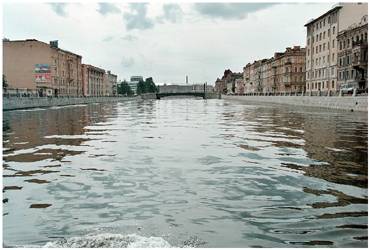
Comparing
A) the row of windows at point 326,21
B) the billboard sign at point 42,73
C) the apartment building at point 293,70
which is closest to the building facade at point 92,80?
the billboard sign at point 42,73

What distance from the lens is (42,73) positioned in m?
95.6

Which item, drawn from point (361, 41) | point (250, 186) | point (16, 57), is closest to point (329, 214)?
point (250, 186)

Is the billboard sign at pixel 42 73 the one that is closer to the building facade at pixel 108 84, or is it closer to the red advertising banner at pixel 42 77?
the red advertising banner at pixel 42 77

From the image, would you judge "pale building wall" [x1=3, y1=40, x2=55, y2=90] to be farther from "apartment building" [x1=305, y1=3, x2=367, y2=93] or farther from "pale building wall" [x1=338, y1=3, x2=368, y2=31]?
"pale building wall" [x1=338, y1=3, x2=368, y2=31]

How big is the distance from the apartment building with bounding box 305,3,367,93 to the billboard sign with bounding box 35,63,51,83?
57374 millimetres

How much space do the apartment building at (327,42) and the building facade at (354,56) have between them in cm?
314

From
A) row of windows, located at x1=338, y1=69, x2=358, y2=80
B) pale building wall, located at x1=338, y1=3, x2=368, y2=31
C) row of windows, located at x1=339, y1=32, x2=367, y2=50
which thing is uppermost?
pale building wall, located at x1=338, y1=3, x2=368, y2=31

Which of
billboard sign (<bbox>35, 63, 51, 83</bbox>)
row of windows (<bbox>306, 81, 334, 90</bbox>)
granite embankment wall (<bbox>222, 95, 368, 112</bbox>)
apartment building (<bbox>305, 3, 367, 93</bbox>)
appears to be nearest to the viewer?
granite embankment wall (<bbox>222, 95, 368, 112</bbox>)

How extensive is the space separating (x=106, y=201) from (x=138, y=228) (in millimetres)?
1751

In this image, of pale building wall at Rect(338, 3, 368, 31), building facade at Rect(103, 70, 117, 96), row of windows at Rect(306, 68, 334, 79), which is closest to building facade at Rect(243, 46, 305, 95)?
row of windows at Rect(306, 68, 334, 79)

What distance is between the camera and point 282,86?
11781 centimetres

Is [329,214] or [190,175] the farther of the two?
[190,175]

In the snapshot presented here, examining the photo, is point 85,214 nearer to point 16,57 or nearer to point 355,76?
point 355,76

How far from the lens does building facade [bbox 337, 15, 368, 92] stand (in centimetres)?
6178
